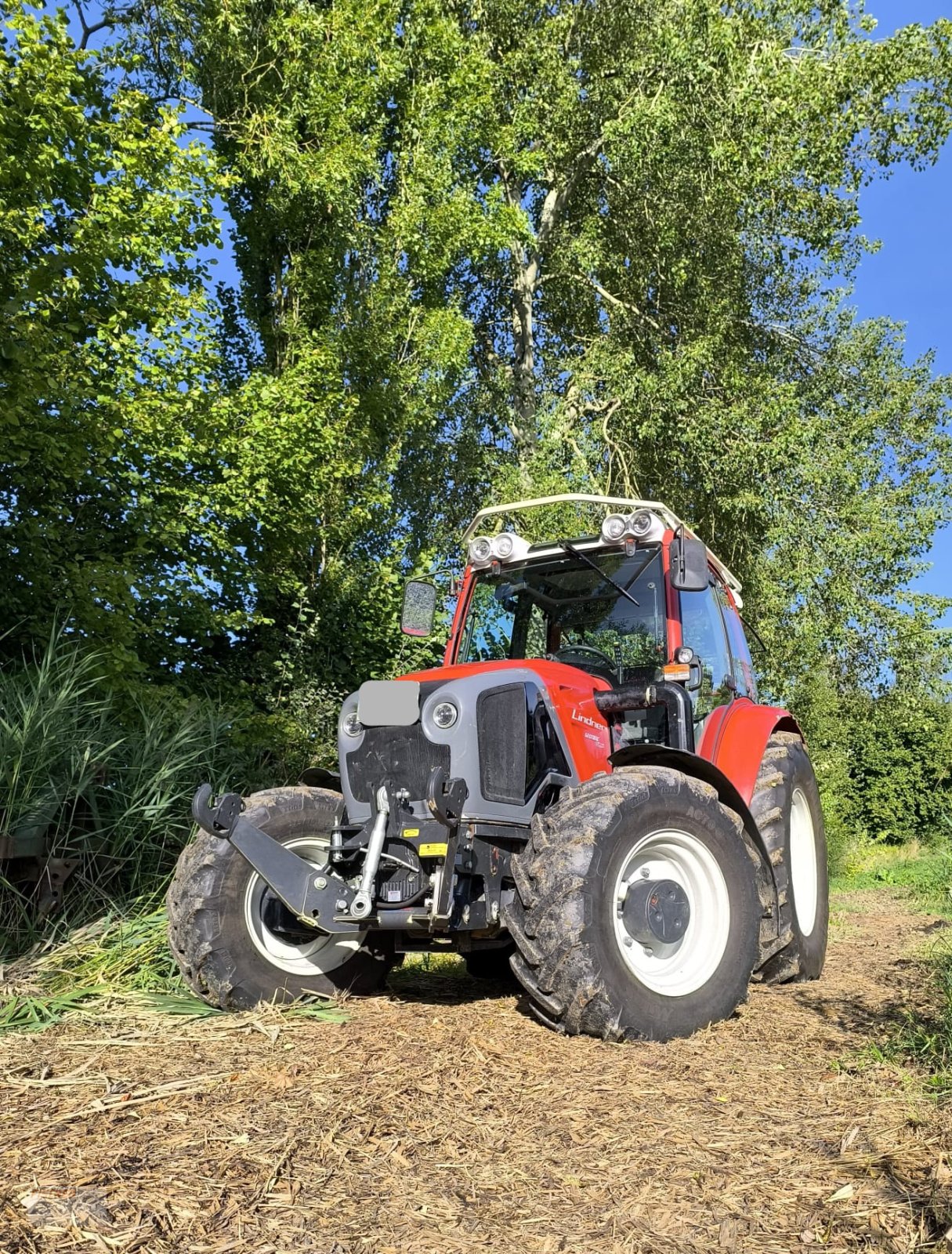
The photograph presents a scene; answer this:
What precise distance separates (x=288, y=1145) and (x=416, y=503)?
14.2 m

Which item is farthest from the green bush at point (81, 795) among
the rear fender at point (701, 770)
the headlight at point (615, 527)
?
the headlight at point (615, 527)

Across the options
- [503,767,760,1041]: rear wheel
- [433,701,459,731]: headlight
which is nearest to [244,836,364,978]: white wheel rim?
[433,701,459,731]: headlight

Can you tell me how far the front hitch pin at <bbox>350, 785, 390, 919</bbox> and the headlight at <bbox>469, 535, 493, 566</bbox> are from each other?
1.87m

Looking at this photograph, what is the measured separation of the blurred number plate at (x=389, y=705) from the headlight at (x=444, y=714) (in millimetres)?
85

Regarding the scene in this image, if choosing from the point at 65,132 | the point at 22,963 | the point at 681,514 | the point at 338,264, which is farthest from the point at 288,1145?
the point at 681,514

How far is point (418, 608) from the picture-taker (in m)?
5.90

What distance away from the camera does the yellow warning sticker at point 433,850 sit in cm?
425

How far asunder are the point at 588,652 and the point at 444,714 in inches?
49.0

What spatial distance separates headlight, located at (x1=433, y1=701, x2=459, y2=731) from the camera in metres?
4.52

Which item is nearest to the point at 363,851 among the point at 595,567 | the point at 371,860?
the point at 371,860

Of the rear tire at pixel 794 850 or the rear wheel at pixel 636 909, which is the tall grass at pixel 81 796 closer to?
the rear wheel at pixel 636 909

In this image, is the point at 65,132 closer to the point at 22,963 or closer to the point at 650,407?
the point at 22,963

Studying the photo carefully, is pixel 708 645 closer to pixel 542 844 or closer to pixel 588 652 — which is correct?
pixel 588 652

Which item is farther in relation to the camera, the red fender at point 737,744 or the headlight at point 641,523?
the red fender at point 737,744
